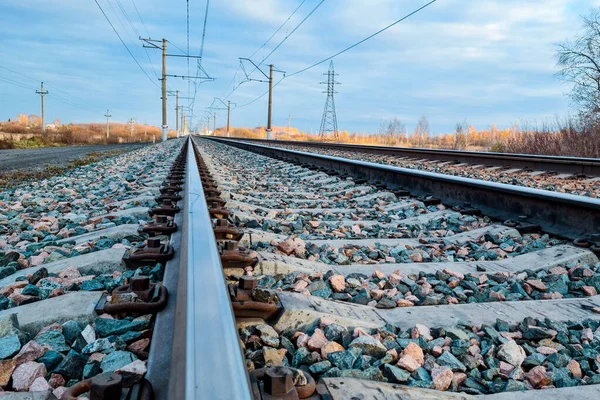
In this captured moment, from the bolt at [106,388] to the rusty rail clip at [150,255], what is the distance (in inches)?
40.0

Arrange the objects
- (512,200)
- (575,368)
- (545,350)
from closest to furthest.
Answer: (575,368) < (545,350) < (512,200)

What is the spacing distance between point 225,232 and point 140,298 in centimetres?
98

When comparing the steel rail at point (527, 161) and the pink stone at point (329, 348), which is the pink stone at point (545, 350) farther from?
the steel rail at point (527, 161)

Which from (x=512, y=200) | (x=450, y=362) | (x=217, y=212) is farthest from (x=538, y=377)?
(x=512, y=200)

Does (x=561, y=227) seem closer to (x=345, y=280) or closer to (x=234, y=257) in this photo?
(x=345, y=280)

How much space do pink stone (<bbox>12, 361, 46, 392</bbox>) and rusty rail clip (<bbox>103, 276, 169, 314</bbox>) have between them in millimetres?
285

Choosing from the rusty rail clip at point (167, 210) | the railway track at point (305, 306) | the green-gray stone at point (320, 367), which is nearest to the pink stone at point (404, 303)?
the railway track at point (305, 306)

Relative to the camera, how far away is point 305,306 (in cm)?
161

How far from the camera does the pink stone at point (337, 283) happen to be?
1.96m

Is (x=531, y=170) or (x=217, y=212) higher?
(x=531, y=170)

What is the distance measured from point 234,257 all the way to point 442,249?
1.31 metres

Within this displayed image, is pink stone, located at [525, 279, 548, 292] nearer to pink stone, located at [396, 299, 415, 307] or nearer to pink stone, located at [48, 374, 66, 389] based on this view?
pink stone, located at [396, 299, 415, 307]

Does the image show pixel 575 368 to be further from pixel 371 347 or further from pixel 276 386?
pixel 276 386

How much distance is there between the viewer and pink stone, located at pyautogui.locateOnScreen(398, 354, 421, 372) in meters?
1.31
